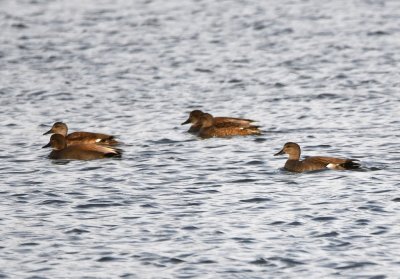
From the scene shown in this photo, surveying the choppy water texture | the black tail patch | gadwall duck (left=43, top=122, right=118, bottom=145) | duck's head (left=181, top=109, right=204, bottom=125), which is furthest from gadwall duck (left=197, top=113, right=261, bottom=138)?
the black tail patch

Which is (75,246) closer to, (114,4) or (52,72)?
(52,72)

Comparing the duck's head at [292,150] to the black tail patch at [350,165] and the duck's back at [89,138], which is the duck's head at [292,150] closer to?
the black tail patch at [350,165]

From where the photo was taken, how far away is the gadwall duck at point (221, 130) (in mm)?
21516

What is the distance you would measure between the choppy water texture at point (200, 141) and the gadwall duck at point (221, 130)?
193 millimetres

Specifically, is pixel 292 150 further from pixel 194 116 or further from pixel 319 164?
pixel 194 116

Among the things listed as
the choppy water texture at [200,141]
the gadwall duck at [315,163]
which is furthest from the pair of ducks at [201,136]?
the choppy water texture at [200,141]

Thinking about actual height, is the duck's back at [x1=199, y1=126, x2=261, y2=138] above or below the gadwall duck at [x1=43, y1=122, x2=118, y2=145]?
below

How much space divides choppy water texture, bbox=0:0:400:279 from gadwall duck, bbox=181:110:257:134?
264 mm

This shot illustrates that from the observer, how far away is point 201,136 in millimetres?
21922

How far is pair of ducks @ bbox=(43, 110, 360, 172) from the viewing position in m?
18.3

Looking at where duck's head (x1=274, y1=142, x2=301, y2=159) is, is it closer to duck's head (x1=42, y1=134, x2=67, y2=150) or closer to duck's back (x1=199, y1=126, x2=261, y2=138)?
duck's back (x1=199, y1=126, x2=261, y2=138)

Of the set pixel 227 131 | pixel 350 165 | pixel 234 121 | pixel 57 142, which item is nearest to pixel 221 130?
pixel 227 131

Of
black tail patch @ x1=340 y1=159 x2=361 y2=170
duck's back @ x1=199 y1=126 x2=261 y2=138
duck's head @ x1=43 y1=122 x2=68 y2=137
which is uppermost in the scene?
duck's head @ x1=43 y1=122 x2=68 y2=137

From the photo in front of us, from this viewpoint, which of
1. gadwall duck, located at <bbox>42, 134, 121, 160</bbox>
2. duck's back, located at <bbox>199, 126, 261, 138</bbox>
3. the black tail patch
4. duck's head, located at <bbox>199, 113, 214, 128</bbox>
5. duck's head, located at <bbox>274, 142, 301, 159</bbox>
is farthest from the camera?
duck's head, located at <bbox>199, 113, 214, 128</bbox>
